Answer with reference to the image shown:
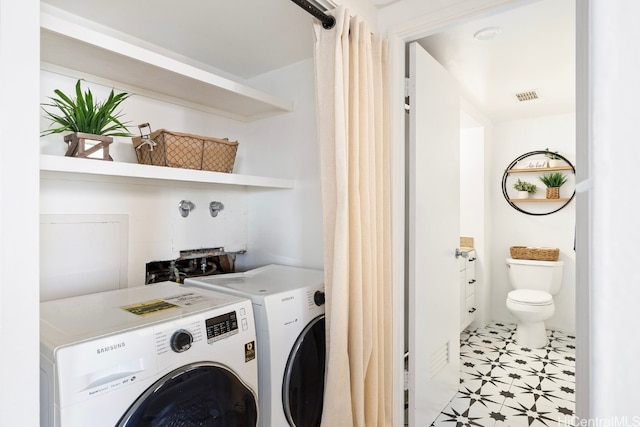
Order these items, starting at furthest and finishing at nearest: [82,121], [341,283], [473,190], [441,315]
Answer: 1. [473,190]
2. [441,315]
3. [341,283]
4. [82,121]

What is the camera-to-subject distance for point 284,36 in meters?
1.79

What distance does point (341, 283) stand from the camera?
1364 millimetres

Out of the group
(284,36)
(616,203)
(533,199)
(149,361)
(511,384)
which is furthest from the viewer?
(533,199)

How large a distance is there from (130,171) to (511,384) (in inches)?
107

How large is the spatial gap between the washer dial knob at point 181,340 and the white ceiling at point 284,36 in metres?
1.35

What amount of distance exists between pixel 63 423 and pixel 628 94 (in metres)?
1.08

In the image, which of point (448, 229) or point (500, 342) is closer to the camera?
point (448, 229)

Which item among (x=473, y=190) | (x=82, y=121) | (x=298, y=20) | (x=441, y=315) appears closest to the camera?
(x=82, y=121)

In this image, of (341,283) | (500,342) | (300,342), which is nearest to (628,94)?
(341,283)

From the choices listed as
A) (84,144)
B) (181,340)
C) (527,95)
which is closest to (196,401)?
(181,340)

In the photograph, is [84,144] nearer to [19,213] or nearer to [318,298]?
[19,213]

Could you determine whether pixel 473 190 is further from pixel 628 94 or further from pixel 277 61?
pixel 628 94

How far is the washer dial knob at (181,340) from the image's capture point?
977 mm

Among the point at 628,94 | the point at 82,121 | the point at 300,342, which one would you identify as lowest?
the point at 300,342
